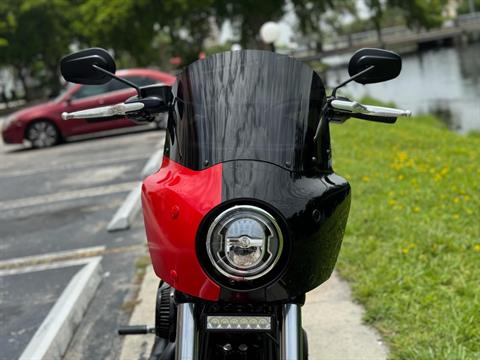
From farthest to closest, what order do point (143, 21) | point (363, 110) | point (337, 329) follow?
1. point (143, 21)
2. point (337, 329)
3. point (363, 110)

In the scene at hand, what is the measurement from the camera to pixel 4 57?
41812mm

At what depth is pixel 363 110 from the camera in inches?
90.1

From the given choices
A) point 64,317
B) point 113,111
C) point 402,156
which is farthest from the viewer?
point 402,156

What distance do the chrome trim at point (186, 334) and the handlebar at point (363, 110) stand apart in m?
0.88

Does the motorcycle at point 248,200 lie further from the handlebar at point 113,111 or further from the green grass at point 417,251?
the green grass at point 417,251

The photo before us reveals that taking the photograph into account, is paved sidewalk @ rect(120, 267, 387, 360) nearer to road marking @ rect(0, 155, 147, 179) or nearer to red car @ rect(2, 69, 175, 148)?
road marking @ rect(0, 155, 147, 179)

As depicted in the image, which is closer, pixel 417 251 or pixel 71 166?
pixel 417 251

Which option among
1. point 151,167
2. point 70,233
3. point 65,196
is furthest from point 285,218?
point 151,167

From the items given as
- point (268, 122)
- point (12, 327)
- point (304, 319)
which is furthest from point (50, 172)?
point (268, 122)

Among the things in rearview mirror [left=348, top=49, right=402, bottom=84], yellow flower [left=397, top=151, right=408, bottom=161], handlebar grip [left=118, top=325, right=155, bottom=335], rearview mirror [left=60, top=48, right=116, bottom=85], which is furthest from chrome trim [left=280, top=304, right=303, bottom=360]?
yellow flower [left=397, top=151, right=408, bottom=161]

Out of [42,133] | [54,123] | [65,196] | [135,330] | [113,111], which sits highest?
[113,111]

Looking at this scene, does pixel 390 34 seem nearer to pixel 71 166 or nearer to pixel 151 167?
pixel 71 166

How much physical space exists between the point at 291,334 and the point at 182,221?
1.61 feet

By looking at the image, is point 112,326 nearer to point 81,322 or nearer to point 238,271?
point 81,322
